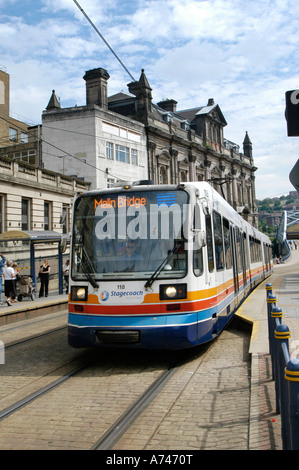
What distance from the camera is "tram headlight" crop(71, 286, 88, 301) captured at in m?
7.31

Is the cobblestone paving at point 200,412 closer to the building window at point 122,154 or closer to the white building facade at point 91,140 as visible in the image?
the white building facade at point 91,140

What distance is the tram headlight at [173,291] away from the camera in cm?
699

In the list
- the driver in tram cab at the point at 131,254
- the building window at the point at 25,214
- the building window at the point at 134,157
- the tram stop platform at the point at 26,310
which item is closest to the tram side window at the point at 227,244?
the driver in tram cab at the point at 131,254

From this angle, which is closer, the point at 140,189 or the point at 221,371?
the point at 221,371

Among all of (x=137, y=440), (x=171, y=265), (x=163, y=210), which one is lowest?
(x=137, y=440)

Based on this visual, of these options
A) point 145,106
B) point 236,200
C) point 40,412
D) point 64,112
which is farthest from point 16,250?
point 236,200

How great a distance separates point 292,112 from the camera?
383 cm

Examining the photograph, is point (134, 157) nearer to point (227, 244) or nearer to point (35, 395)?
point (227, 244)

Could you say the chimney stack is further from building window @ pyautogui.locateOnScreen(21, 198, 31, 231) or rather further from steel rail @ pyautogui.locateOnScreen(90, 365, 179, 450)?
steel rail @ pyautogui.locateOnScreen(90, 365, 179, 450)

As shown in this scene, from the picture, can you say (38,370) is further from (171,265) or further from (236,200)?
(236,200)

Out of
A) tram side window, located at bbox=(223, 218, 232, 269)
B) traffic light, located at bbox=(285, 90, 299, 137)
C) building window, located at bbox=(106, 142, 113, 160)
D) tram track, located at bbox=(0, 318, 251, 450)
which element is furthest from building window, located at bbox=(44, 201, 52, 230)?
traffic light, located at bbox=(285, 90, 299, 137)
